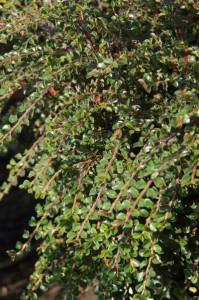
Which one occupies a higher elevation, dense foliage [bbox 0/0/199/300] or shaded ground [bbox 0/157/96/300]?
dense foliage [bbox 0/0/199/300]

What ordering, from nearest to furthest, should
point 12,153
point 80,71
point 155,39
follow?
point 155,39 < point 80,71 < point 12,153

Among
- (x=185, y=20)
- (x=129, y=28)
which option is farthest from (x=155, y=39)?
(x=185, y=20)

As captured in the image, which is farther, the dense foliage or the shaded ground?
the shaded ground

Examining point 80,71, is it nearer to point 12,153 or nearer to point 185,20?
point 185,20

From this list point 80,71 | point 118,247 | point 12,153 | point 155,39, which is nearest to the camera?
point 118,247

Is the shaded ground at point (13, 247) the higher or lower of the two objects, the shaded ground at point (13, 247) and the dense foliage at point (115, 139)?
the lower

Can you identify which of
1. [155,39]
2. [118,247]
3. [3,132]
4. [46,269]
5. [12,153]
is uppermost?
[155,39]

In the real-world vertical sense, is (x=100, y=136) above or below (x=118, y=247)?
above

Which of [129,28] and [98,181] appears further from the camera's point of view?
[129,28]
